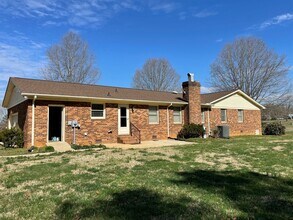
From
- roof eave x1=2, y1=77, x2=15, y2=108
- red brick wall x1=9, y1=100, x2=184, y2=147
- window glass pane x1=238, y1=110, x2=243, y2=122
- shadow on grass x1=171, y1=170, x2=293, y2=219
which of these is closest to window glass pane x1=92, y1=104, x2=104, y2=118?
red brick wall x1=9, y1=100, x2=184, y2=147

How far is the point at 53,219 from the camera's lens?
4262 mm

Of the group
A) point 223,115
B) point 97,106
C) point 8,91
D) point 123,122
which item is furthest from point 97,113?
point 223,115

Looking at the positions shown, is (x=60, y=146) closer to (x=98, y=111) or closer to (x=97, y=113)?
(x=97, y=113)

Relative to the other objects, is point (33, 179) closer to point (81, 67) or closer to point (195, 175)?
point (195, 175)

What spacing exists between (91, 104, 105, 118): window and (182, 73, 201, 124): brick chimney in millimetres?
6906

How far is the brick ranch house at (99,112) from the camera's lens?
49.3ft

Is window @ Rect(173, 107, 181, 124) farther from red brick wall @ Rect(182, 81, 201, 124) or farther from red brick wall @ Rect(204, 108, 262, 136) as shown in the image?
red brick wall @ Rect(204, 108, 262, 136)

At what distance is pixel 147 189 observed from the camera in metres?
5.86

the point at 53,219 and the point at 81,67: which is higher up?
the point at 81,67

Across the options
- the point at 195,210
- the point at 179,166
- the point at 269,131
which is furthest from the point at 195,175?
the point at 269,131

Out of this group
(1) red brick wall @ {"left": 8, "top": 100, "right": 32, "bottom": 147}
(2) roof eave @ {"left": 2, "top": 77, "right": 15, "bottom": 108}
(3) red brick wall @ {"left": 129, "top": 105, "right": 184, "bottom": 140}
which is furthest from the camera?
(3) red brick wall @ {"left": 129, "top": 105, "right": 184, "bottom": 140}

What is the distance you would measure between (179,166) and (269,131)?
69.9 ft

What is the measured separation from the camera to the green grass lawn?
4.51 metres

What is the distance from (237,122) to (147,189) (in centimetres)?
2130
